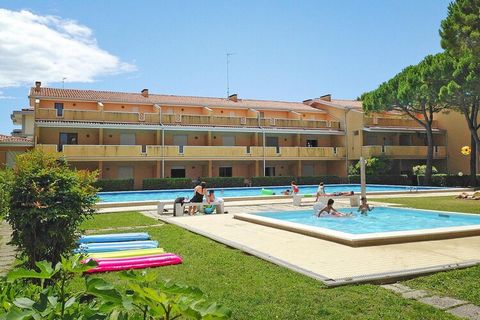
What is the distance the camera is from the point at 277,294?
5516mm

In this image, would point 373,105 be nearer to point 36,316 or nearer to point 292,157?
point 292,157

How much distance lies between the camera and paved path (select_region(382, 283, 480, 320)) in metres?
4.74

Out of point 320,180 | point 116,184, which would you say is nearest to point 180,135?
point 116,184

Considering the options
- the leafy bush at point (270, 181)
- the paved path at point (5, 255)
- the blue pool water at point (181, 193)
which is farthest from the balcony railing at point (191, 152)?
the paved path at point (5, 255)

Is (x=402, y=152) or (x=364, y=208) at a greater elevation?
(x=402, y=152)

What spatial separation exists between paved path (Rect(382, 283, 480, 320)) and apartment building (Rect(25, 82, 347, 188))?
30360 mm

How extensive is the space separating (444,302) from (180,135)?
3442 centimetres

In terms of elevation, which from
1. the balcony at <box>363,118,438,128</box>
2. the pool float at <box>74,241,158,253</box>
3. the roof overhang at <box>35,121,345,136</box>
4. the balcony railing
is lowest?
the pool float at <box>74,241,158,253</box>

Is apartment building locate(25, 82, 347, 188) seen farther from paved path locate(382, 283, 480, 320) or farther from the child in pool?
paved path locate(382, 283, 480, 320)

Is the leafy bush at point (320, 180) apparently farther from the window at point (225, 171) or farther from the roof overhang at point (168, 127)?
the window at point (225, 171)

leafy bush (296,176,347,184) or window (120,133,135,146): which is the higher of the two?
window (120,133,135,146)

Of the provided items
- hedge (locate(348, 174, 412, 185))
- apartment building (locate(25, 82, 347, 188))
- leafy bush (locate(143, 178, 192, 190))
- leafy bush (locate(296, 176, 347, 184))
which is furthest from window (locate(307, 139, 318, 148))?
leafy bush (locate(143, 178, 192, 190))

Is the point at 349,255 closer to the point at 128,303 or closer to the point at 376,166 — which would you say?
the point at 128,303

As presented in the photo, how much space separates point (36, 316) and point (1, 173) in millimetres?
6331
